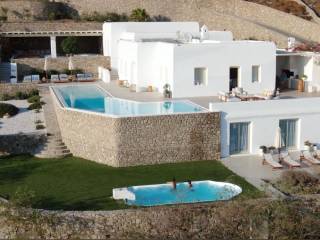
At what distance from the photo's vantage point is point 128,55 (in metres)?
25.7

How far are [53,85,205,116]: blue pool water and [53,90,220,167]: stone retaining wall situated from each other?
572mm

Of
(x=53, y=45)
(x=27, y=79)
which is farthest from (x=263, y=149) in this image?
(x=53, y=45)

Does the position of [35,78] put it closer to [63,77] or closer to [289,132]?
[63,77]

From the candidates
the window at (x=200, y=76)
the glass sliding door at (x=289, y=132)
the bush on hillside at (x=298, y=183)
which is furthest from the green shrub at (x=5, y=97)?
the bush on hillside at (x=298, y=183)

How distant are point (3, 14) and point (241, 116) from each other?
2470 cm

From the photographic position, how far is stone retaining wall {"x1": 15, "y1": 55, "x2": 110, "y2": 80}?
31.0 metres

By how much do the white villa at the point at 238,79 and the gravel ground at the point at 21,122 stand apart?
453 centimetres

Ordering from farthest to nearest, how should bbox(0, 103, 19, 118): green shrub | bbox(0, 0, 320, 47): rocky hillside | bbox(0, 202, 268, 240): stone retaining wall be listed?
1. bbox(0, 0, 320, 47): rocky hillside
2. bbox(0, 103, 19, 118): green shrub
3. bbox(0, 202, 268, 240): stone retaining wall

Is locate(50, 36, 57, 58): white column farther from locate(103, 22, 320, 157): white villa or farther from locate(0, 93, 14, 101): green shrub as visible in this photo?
locate(103, 22, 320, 157): white villa

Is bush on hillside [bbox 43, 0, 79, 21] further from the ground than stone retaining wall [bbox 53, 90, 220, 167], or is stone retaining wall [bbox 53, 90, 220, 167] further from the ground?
bush on hillside [bbox 43, 0, 79, 21]

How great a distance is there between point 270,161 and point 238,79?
575 cm

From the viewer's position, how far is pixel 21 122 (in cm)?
2131

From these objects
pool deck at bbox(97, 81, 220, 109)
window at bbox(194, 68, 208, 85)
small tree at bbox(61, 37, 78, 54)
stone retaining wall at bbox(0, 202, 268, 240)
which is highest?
small tree at bbox(61, 37, 78, 54)

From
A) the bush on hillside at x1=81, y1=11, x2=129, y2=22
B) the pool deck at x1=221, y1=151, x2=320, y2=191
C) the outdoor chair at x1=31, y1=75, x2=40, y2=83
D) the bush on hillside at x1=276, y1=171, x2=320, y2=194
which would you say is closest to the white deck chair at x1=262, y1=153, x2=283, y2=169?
the pool deck at x1=221, y1=151, x2=320, y2=191
